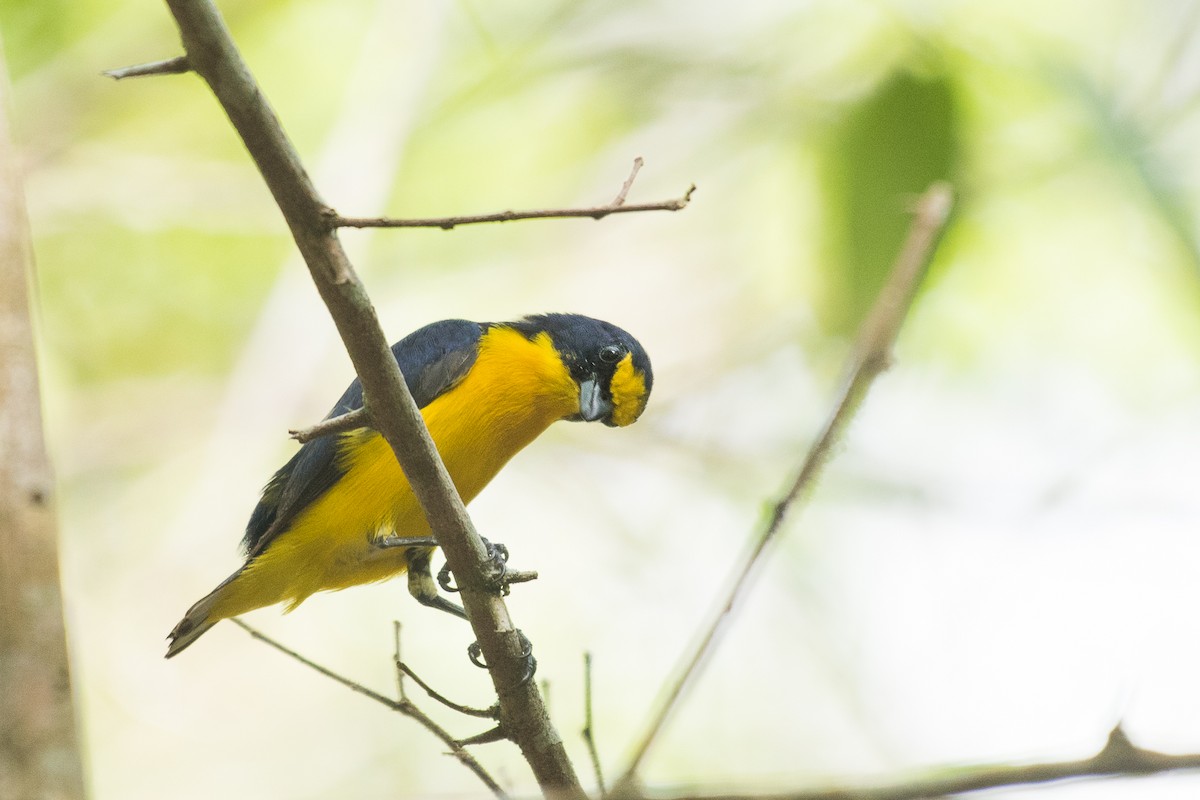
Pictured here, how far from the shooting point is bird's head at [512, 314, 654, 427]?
504 cm

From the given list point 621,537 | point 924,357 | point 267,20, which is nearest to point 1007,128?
point 924,357

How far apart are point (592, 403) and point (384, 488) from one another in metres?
1.01

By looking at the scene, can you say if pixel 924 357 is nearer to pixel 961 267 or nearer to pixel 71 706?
pixel 961 267

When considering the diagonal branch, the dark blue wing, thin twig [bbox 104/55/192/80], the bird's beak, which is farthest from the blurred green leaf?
thin twig [bbox 104/55/192/80]

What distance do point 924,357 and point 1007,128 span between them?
1760mm

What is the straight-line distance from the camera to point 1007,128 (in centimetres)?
717

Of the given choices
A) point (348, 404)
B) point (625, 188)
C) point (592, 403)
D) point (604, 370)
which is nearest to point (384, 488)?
point (348, 404)

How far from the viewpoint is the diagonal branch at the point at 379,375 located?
7.46ft

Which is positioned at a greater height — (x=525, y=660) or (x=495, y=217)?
(x=495, y=217)

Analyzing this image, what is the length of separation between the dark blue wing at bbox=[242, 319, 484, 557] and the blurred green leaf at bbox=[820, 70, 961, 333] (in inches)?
86.2

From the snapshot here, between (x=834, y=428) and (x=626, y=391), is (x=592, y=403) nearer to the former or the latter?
(x=626, y=391)

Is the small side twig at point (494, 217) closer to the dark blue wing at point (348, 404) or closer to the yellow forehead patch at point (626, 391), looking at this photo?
the dark blue wing at point (348, 404)

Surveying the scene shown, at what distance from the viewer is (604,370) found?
16.6ft

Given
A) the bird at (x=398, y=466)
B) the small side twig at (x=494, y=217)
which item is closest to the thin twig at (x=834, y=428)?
the small side twig at (x=494, y=217)
